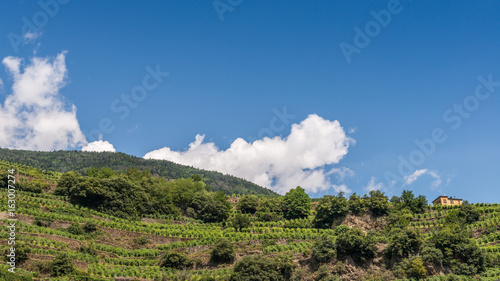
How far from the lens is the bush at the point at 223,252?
52.3 m

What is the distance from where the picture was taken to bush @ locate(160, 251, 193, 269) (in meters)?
50.9

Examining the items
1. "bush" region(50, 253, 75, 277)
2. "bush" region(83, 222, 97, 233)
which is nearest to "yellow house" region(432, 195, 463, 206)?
"bush" region(83, 222, 97, 233)

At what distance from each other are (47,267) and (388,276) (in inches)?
1411

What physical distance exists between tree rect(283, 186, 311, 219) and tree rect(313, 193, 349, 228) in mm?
4937

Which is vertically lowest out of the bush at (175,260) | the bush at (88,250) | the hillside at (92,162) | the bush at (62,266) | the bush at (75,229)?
Result: the bush at (62,266)

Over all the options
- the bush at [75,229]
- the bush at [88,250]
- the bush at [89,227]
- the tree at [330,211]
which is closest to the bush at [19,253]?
the bush at [88,250]

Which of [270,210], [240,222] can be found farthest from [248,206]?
[240,222]

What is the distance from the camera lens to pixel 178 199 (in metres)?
74.8

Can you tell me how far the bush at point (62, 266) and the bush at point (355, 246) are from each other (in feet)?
96.4

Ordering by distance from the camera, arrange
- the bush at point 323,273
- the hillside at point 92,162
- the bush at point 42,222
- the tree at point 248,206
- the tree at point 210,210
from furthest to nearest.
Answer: the hillside at point 92,162 < the tree at point 248,206 < the tree at point 210,210 < the bush at point 42,222 < the bush at point 323,273

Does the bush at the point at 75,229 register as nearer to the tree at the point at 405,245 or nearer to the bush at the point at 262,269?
the bush at the point at 262,269

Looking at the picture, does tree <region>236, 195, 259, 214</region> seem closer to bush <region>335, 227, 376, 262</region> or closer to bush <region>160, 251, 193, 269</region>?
bush <region>160, 251, 193, 269</region>

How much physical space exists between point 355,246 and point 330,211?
17019 mm

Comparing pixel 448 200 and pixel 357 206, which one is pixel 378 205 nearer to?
pixel 357 206
